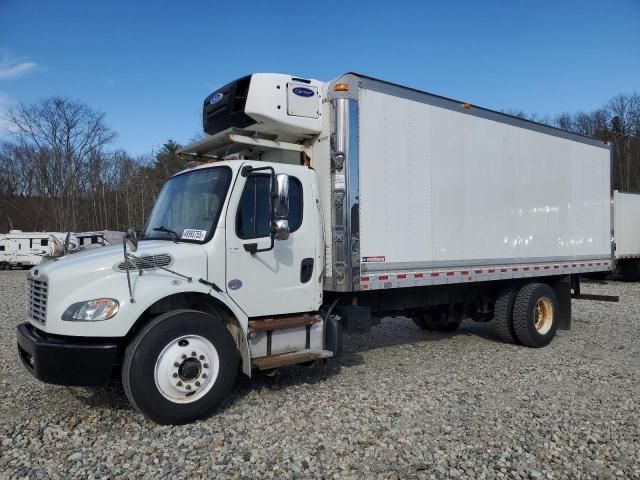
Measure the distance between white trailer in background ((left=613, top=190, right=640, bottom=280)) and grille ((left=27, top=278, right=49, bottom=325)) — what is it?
18.9 metres

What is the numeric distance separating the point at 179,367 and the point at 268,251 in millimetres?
1458

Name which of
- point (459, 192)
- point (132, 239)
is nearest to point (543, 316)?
point (459, 192)

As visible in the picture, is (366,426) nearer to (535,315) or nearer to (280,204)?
(280,204)

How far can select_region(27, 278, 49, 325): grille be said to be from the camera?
437 cm

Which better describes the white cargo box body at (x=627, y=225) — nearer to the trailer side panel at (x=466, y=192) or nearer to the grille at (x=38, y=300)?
the trailer side panel at (x=466, y=192)

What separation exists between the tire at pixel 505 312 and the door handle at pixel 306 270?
12.8ft

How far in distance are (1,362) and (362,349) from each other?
5424 mm

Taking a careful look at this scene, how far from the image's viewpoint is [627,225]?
737 inches

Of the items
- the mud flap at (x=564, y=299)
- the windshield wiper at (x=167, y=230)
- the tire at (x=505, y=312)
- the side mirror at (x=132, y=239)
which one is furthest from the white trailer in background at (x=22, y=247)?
the mud flap at (x=564, y=299)

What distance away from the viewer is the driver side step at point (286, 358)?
501cm

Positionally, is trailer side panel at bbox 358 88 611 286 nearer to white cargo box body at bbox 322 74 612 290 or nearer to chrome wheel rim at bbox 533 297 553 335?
white cargo box body at bbox 322 74 612 290

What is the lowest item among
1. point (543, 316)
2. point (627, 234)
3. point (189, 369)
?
point (543, 316)

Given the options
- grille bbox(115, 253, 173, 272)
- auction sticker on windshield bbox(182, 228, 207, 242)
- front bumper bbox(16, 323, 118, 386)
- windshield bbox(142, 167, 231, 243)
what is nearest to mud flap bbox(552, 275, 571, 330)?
windshield bbox(142, 167, 231, 243)

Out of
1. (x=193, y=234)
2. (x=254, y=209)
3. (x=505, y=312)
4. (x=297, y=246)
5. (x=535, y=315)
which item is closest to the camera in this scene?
(x=193, y=234)
